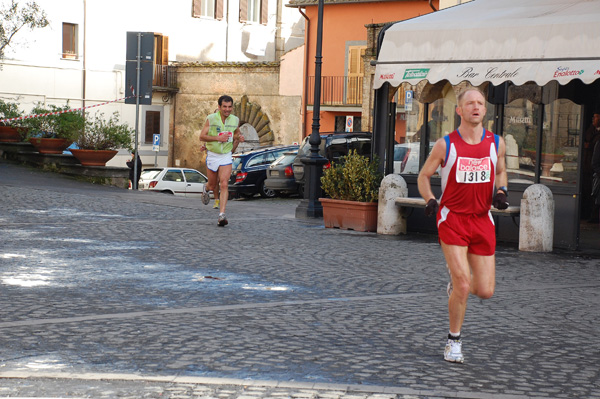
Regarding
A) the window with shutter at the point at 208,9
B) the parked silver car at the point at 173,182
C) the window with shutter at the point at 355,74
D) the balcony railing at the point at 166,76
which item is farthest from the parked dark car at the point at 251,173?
the window with shutter at the point at 208,9

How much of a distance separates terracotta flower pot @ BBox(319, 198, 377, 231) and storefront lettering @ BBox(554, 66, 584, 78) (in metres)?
3.45

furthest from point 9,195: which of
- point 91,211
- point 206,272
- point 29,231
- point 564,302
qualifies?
point 564,302

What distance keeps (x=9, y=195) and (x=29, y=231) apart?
16.3ft

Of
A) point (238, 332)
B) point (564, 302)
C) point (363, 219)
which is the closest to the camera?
point (238, 332)

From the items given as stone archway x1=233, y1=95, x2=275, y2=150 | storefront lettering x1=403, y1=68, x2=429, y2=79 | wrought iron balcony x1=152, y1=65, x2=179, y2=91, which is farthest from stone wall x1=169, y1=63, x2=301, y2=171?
storefront lettering x1=403, y1=68, x2=429, y2=79

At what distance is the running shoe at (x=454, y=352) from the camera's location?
6.26 metres

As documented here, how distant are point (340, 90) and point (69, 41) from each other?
40.8ft

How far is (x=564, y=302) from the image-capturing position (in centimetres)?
892

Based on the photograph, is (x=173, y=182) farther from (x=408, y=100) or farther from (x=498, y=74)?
(x=498, y=74)

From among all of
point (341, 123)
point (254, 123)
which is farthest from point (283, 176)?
point (254, 123)

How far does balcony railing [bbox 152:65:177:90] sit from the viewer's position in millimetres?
48938

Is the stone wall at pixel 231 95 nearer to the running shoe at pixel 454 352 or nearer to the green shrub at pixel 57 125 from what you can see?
the green shrub at pixel 57 125

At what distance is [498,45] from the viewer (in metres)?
13.2

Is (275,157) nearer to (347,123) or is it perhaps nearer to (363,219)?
(347,123)
